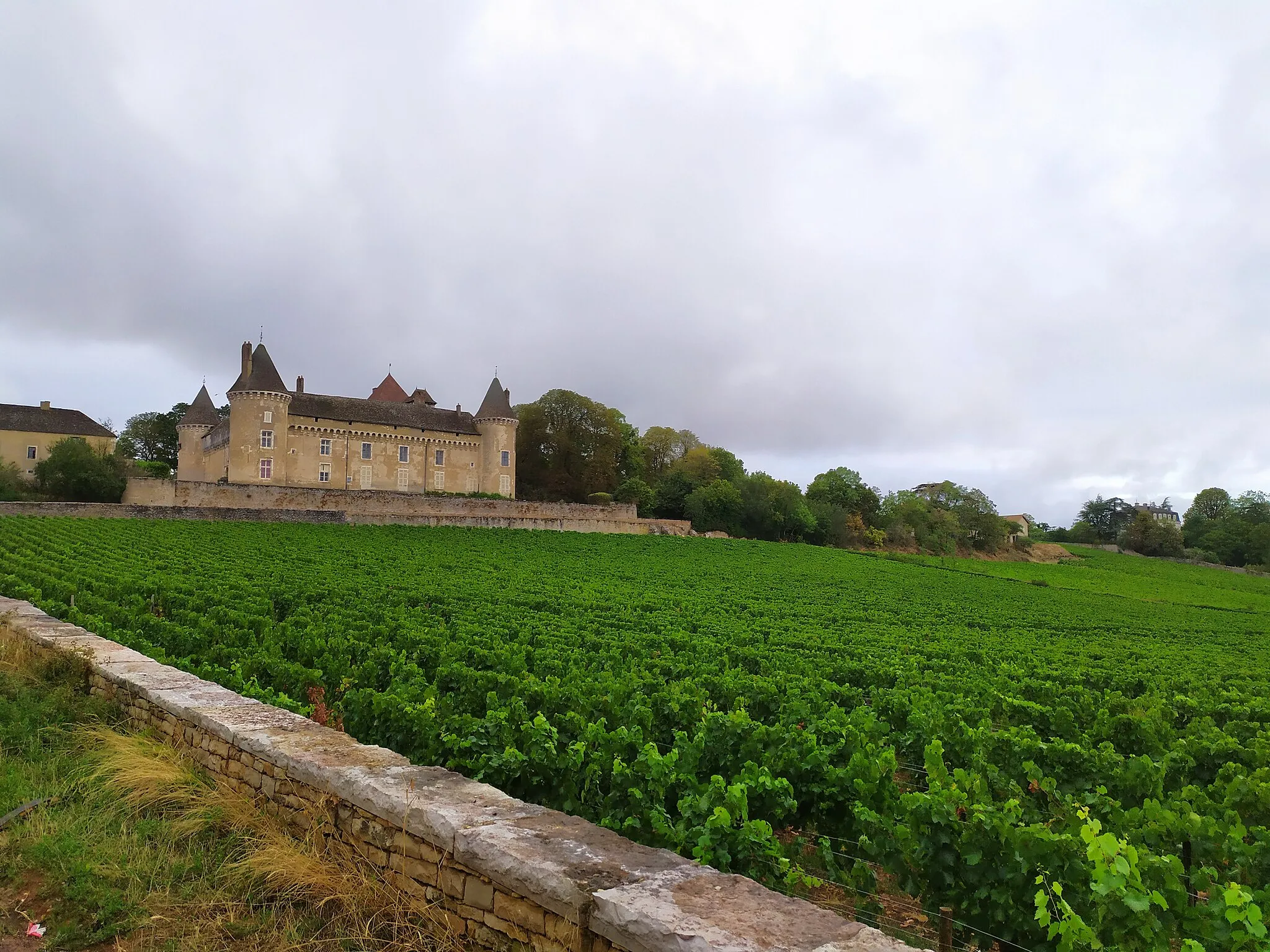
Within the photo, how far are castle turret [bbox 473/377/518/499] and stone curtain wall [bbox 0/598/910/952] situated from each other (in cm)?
5970

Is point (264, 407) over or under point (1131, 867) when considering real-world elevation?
over

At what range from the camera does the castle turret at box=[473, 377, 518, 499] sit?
215ft

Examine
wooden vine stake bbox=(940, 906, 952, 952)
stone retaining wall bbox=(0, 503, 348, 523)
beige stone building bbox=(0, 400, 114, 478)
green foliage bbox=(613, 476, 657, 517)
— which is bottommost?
wooden vine stake bbox=(940, 906, 952, 952)

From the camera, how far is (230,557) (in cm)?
2895

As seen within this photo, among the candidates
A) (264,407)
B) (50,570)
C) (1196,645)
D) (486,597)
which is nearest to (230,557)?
(50,570)

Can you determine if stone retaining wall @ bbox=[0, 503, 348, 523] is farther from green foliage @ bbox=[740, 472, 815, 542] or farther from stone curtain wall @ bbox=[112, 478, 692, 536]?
green foliage @ bbox=[740, 472, 815, 542]

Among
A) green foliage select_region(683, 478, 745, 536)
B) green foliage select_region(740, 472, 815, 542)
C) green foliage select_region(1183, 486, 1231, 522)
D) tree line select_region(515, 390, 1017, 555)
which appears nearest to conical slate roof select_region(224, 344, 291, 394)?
tree line select_region(515, 390, 1017, 555)

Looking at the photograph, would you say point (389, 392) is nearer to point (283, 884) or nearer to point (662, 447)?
point (662, 447)

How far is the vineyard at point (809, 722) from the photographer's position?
4430mm

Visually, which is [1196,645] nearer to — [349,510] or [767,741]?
[767,741]

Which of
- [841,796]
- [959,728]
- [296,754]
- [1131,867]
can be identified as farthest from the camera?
[959,728]

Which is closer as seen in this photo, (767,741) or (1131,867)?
(1131,867)

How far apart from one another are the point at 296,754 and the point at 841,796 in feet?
13.4

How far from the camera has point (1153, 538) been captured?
103 meters
